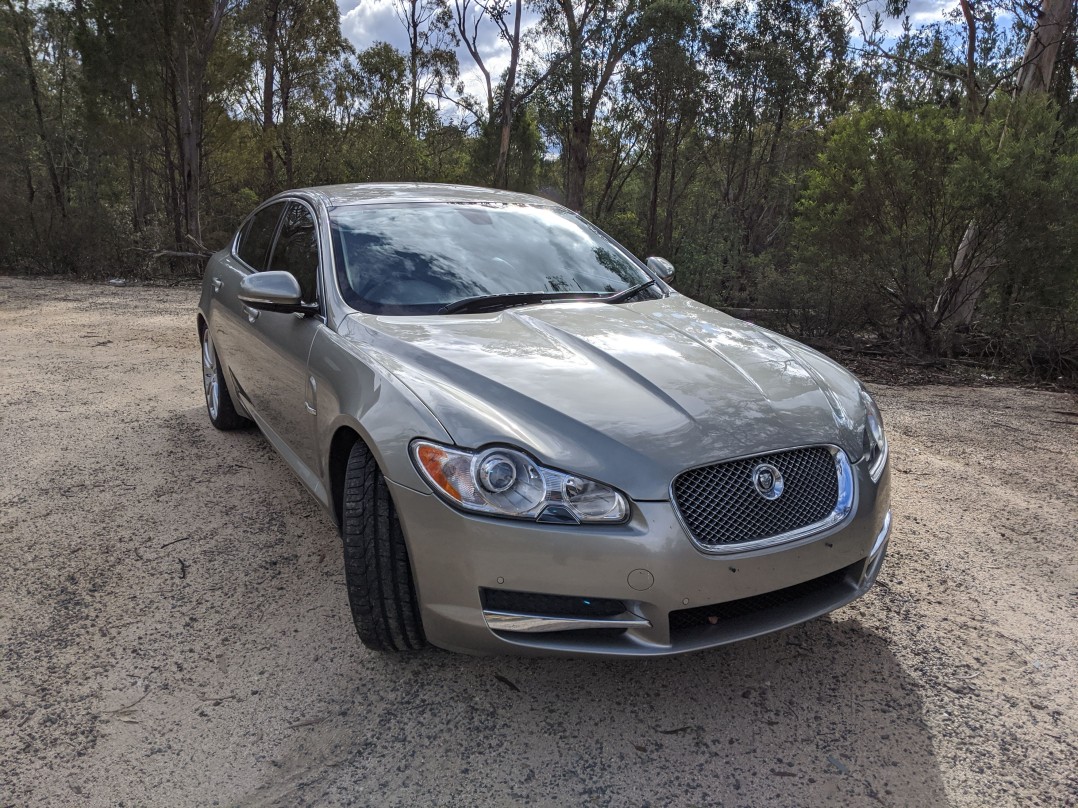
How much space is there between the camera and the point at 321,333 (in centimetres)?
297

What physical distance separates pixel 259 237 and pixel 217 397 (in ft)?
3.86

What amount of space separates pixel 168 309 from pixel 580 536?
11311mm

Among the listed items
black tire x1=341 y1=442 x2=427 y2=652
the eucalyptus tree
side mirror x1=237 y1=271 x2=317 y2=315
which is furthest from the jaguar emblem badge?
the eucalyptus tree

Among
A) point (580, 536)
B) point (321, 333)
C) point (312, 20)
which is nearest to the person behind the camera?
point (580, 536)

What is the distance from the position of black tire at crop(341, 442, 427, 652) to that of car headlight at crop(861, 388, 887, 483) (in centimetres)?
152

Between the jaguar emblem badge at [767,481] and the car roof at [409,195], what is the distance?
236cm

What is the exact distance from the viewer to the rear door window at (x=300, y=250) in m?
3.31

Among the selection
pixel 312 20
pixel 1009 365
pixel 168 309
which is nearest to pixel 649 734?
pixel 1009 365

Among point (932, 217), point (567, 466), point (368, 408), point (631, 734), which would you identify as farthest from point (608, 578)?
point (932, 217)

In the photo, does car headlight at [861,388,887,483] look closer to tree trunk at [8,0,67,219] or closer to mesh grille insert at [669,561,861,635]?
mesh grille insert at [669,561,861,635]

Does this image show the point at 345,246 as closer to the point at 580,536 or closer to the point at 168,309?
the point at 580,536

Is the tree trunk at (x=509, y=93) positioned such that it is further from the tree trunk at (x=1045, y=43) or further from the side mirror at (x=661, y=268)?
the side mirror at (x=661, y=268)

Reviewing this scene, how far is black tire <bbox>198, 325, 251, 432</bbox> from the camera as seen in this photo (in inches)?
193

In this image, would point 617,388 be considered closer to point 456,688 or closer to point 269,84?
point 456,688
